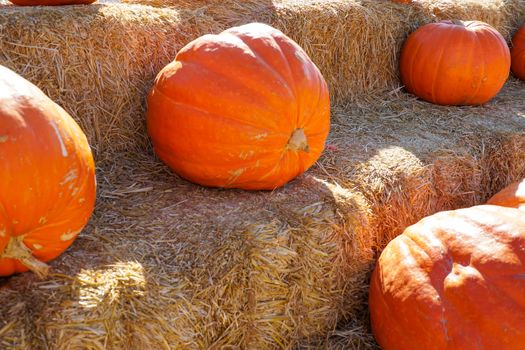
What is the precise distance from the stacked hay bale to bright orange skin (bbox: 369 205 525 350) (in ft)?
0.84

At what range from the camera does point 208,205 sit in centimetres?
231

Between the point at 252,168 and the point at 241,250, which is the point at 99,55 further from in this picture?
the point at 241,250

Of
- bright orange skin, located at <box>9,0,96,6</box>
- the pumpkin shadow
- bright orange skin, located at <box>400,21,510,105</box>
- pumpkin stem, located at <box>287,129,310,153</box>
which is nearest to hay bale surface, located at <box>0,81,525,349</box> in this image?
the pumpkin shadow

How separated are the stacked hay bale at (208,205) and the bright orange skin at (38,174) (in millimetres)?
122

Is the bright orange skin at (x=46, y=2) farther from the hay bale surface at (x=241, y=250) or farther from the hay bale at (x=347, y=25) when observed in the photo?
the hay bale surface at (x=241, y=250)

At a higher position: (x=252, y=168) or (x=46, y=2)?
(x=46, y=2)

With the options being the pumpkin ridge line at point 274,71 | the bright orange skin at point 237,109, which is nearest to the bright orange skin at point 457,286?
the bright orange skin at point 237,109

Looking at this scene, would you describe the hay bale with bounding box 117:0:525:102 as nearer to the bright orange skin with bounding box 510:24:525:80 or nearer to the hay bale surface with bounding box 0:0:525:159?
the hay bale surface with bounding box 0:0:525:159

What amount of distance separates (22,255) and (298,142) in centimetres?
120

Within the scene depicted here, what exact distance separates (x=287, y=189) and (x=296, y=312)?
569mm

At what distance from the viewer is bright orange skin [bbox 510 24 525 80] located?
5062 mm

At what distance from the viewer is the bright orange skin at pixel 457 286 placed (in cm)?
196

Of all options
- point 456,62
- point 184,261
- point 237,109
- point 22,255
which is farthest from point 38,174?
point 456,62

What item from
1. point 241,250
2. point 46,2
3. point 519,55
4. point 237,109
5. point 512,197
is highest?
point 46,2
